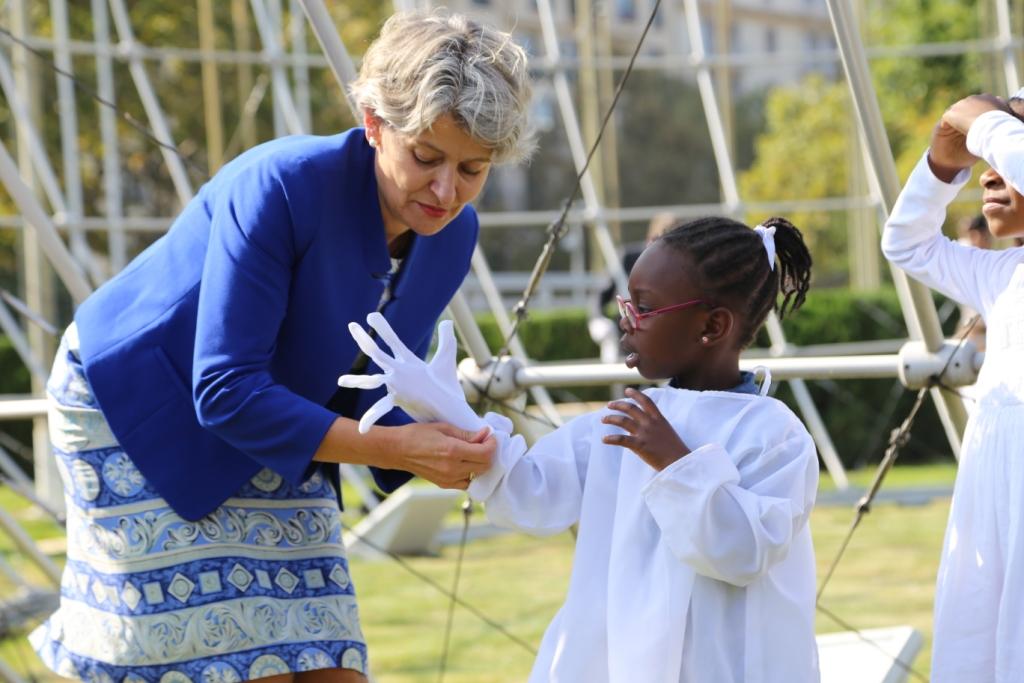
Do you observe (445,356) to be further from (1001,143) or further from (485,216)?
(485,216)

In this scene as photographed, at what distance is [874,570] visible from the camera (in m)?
6.24

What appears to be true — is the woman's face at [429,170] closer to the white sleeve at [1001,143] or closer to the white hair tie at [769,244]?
the white hair tie at [769,244]

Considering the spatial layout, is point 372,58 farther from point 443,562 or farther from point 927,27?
point 927,27

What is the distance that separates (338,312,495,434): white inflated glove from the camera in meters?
1.95

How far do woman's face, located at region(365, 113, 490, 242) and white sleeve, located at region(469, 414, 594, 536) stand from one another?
0.32 meters

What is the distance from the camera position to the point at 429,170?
6.59 feet

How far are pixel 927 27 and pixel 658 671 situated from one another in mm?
19869

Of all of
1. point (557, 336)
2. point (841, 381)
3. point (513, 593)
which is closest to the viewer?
point (513, 593)

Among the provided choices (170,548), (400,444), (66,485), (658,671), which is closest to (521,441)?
A: (400,444)

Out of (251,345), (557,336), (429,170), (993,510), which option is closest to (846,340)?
(557,336)

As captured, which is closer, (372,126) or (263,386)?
(263,386)

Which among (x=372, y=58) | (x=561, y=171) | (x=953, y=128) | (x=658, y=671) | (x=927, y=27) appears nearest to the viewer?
(x=658, y=671)

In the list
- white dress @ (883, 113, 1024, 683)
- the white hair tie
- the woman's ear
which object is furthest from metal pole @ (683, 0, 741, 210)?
the woman's ear

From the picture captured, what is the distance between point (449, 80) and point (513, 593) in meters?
4.15
